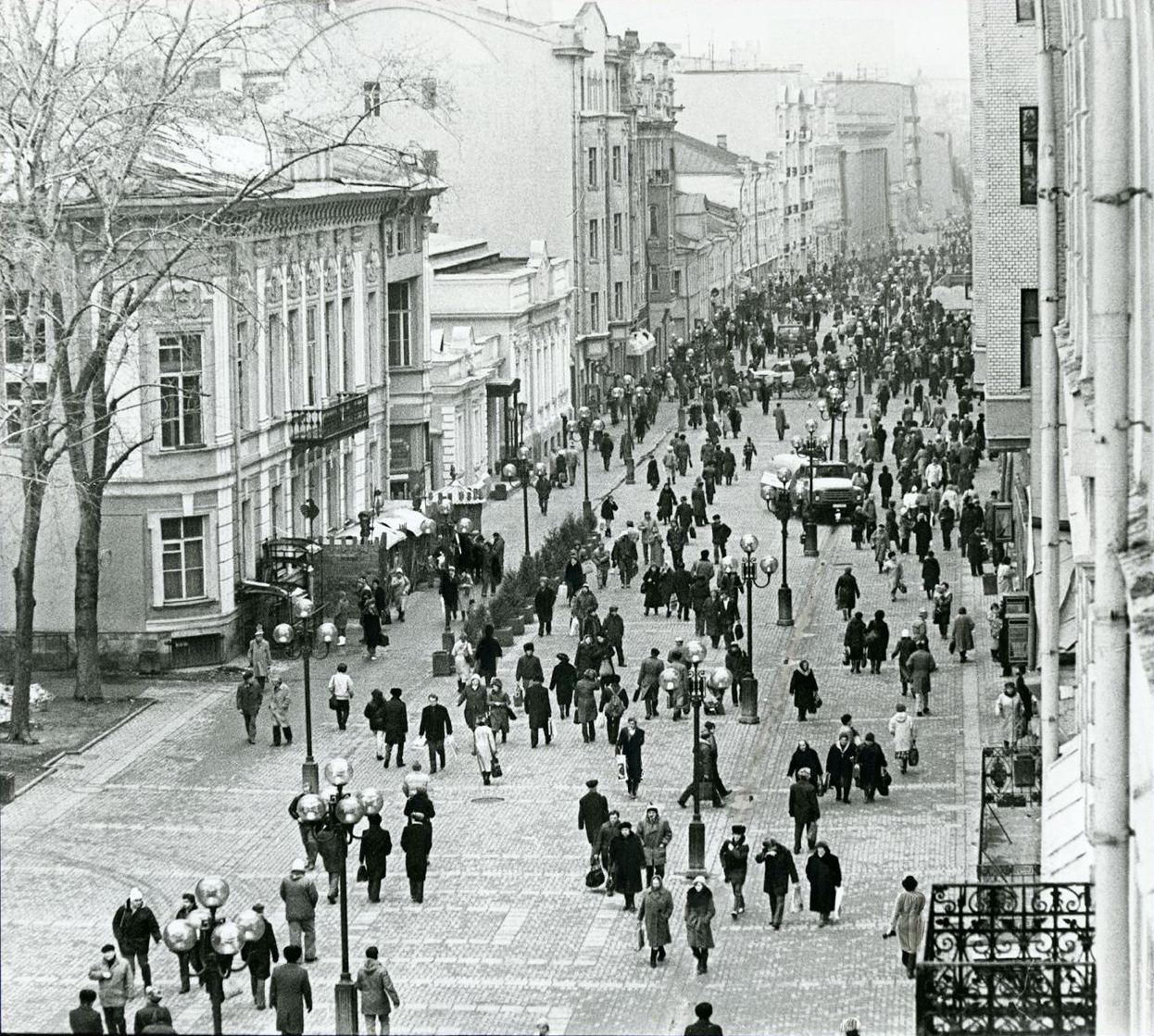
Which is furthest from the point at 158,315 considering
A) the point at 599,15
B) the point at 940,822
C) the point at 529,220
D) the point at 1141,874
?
the point at 599,15

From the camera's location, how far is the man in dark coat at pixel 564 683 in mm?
35625

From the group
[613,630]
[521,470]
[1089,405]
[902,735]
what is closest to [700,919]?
[1089,405]

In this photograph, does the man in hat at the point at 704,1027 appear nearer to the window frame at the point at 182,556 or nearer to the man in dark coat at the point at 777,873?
the man in dark coat at the point at 777,873

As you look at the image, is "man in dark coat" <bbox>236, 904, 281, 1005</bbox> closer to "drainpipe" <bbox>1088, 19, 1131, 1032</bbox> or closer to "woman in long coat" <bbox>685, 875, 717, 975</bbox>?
"woman in long coat" <bbox>685, 875, 717, 975</bbox>

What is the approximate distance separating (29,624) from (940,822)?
497 inches

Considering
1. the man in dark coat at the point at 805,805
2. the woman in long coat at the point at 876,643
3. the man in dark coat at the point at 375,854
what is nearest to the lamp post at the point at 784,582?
the woman in long coat at the point at 876,643

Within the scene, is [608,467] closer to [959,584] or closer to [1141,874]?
[959,584]

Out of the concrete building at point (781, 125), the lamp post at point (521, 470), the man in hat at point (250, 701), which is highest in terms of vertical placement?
the concrete building at point (781, 125)

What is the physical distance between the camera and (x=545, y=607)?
42.7m

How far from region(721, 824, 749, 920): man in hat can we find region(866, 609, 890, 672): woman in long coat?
13407mm

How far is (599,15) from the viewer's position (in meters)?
87.2

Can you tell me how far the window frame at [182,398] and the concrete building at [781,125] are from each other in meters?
96.8

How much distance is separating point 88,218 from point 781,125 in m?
107

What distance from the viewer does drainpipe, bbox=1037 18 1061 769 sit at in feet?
86.2
